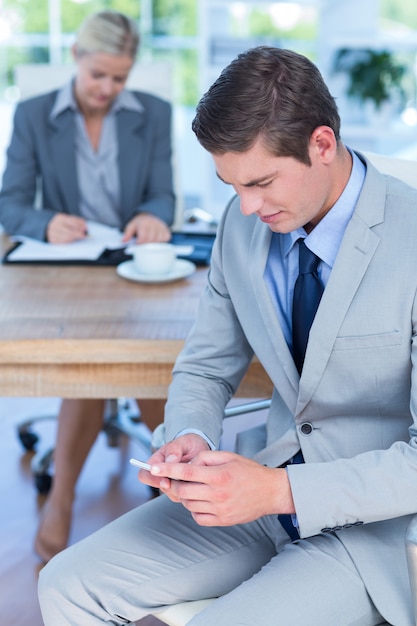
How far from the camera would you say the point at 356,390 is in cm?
134

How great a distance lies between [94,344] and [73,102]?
1255mm

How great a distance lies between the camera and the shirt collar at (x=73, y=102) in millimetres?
2639

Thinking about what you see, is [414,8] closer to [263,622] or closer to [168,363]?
[168,363]

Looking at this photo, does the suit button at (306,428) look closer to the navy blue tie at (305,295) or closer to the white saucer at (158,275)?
the navy blue tie at (305,295)

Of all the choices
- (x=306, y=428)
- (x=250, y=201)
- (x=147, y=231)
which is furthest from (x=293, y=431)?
(x=147, y=231)

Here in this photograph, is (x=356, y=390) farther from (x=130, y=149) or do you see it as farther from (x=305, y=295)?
(x=130, y=149)

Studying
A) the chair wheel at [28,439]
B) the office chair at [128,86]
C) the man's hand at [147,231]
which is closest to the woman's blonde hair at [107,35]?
the office chair at [128,86]

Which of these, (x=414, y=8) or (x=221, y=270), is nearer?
(x=221, y=270)

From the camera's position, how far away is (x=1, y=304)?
5.96ft

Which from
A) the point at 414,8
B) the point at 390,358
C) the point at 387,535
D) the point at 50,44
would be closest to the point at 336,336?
the point at 390,358

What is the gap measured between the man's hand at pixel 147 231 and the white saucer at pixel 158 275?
16 cm

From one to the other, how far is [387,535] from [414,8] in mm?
4805

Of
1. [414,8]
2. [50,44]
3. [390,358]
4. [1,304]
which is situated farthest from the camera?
[50,44]

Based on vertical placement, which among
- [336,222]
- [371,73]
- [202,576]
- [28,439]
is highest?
[336,222]
